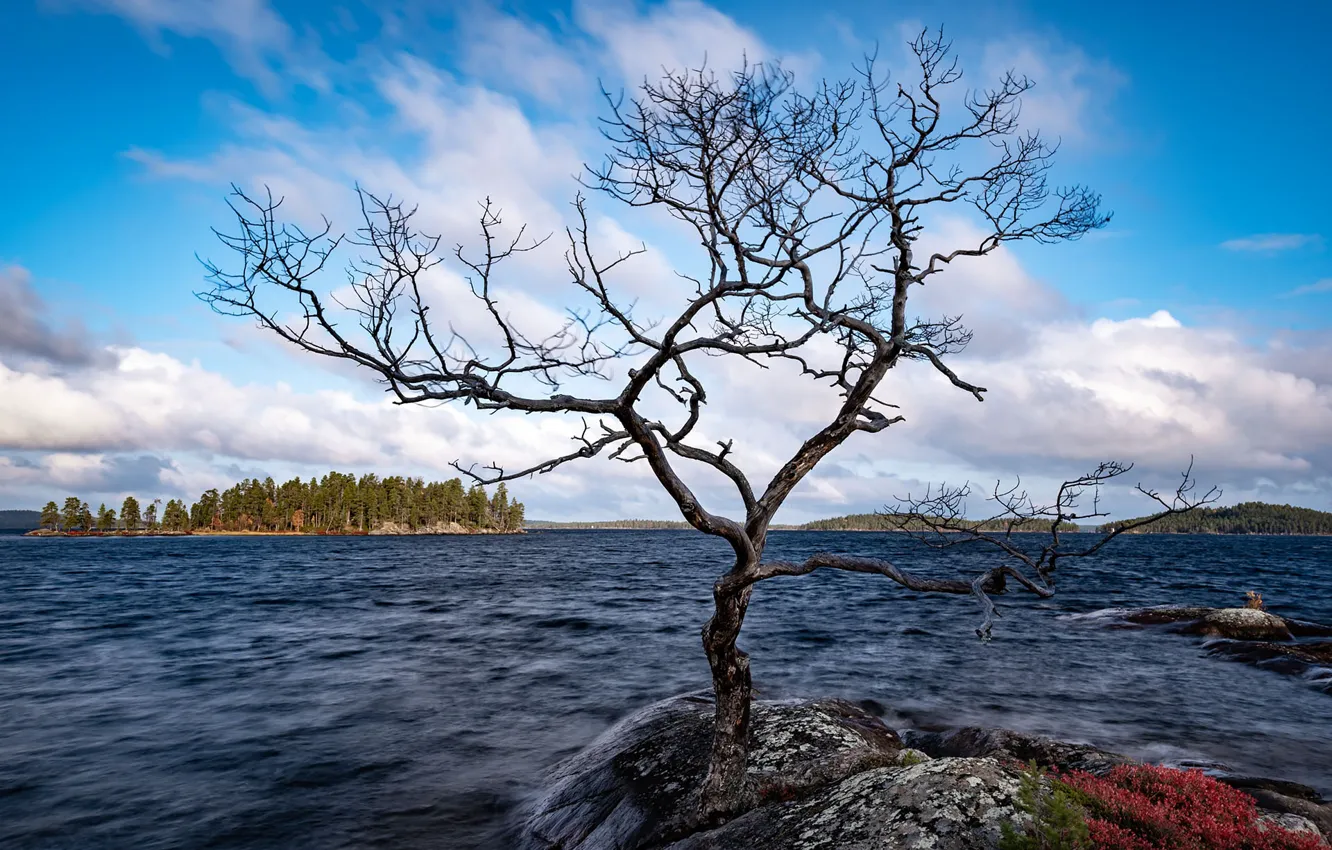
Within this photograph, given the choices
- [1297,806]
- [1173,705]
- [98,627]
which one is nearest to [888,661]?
[1173,705]

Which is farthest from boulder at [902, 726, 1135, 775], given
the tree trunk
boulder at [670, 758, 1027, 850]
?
the tree trunk

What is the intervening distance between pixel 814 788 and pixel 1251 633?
28895mm

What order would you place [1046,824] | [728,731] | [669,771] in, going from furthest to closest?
[669,771] → [728,731] → [1046,824]

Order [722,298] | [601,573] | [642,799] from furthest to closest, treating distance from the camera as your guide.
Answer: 1. [601,573]
2. [642,799]
3. [722,298]

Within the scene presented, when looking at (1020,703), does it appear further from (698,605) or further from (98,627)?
(98,627)

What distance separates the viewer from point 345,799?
39.1 feet

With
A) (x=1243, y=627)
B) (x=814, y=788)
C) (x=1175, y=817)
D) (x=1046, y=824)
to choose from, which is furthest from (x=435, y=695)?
(x=1243, y=627)

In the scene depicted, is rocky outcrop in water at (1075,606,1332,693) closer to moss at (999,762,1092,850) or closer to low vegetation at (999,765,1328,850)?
low vegetation at (999,765,1328,850)

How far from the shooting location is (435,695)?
1877 cm

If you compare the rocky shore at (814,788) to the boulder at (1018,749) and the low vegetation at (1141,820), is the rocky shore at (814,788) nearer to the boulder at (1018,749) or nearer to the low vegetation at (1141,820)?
the boulder at (1018,749)

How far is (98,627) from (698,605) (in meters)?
28.7

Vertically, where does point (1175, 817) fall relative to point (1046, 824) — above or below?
below

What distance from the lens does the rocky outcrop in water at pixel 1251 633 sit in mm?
22125

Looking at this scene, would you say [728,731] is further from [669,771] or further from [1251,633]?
[1251,633]
